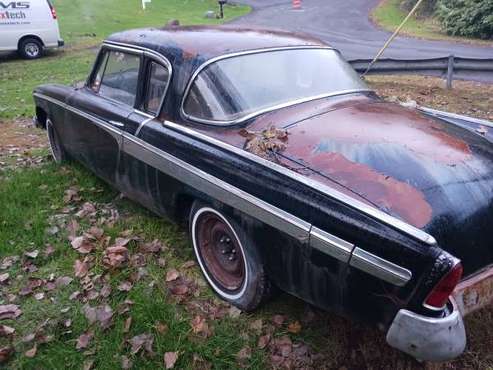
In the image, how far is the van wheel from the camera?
1449cm

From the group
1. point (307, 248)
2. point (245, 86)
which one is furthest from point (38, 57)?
point (307, 248)

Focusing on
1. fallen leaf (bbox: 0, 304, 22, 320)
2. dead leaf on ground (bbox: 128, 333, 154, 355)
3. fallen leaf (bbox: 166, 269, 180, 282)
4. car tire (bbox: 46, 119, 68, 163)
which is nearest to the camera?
dead leaf on ground (bbox: 128, 333, 154, 355)

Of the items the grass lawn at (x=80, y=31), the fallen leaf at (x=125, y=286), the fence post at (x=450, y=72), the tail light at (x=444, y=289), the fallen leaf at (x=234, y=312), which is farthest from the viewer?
the grass lawn at (x=80, y=31)

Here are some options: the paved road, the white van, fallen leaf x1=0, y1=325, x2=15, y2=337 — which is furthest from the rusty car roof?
the white van

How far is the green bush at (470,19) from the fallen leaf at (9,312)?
685 inches

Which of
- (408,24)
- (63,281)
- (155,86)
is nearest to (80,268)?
(63,281)

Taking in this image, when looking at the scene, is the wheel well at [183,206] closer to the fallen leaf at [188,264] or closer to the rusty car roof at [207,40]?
the fallen leaf at [188,264]

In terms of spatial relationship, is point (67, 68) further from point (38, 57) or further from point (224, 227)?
point (224, 227)

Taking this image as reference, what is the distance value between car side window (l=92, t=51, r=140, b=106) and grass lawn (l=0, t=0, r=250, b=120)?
444 cm

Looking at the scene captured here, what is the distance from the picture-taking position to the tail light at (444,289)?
6.85 feet

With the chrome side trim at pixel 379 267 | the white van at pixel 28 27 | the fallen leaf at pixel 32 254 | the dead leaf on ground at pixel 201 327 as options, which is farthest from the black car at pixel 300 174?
the white van at pixel 28 27

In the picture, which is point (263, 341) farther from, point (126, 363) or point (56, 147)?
point (56, 147)

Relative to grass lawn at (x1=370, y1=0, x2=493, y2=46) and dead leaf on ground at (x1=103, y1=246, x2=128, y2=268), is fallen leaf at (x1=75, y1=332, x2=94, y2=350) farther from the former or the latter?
grass lawn at (x1=370, y1=0, x2=493, y2=46)

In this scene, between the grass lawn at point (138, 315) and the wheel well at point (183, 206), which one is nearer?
the grass lawn at point (138, 315)
